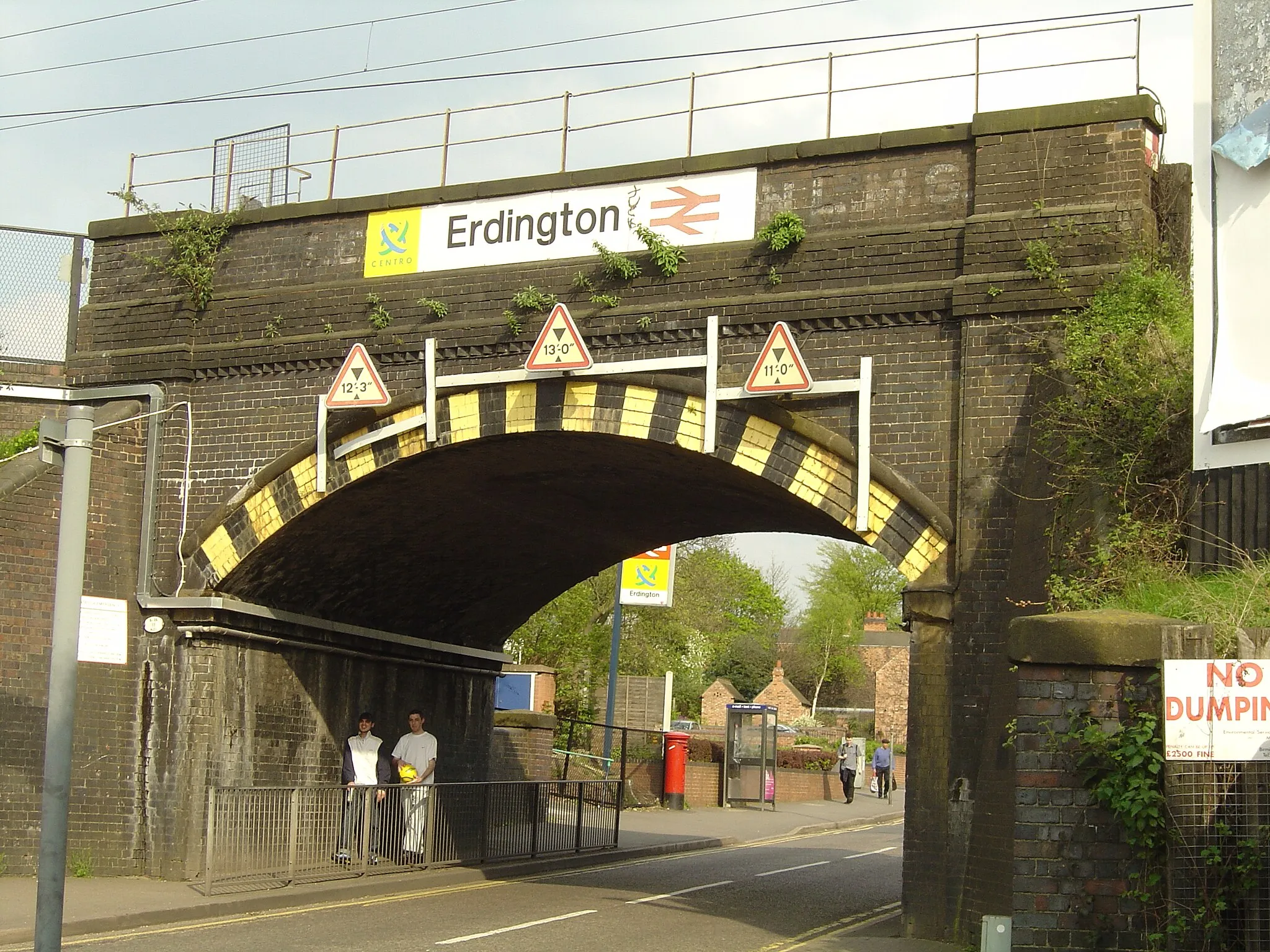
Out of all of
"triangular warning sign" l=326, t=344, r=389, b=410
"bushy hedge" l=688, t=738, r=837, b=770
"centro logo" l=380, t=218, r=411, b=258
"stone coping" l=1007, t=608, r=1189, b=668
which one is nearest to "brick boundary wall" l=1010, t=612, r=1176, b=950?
"stone coping" l=1007, t=608, r=1189, b=668

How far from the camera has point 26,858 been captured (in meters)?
14.6

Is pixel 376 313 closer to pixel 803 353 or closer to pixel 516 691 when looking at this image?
pixel 803 353

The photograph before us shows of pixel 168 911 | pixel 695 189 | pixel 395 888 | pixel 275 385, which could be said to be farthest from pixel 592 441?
pixel 168 911

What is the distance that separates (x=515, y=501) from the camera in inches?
666

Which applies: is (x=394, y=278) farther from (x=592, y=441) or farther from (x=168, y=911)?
(x=168, y=911)

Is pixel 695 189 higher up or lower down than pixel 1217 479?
higher up

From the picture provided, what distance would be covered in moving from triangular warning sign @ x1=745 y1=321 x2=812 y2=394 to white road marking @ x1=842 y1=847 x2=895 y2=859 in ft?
34.4

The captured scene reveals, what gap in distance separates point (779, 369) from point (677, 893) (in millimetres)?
5648

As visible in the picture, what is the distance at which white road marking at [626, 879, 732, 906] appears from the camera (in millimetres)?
14289

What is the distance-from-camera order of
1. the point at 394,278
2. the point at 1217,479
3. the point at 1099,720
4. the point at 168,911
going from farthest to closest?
the point at 394,278
the point at 168,911
the point at 1217,479
the point at 1099,720

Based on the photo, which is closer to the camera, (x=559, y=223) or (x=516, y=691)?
(x=559, y=223)

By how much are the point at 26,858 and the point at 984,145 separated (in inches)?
445

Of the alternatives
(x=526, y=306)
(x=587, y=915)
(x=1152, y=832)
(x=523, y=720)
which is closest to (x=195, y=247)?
(x=526, y=306)

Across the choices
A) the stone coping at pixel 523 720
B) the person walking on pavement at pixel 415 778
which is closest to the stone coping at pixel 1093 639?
the person walking on pavement at pixel 415 778
